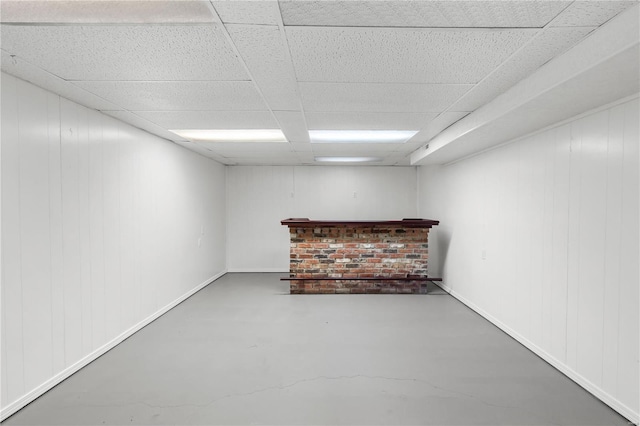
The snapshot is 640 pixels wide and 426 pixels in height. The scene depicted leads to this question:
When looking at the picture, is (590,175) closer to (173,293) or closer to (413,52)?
(413,52)

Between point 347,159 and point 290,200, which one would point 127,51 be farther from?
point 290,200

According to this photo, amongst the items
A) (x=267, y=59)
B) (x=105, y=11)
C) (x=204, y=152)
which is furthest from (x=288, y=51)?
(x=204, y=152)

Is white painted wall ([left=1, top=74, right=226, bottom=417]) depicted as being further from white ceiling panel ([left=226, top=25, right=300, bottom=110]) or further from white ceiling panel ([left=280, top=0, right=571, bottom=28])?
white ceiling panel ([left=280, top=0, right=571, bottom=28])

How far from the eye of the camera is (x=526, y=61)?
170 cm

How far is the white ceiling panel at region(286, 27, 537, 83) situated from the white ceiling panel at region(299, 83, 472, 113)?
111mm

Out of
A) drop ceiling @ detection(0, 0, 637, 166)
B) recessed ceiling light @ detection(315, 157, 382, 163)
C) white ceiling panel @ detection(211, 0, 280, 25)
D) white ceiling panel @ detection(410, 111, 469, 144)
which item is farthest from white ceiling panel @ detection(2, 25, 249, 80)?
recessed ceiling light @ detection(315, 157, 382, 163)

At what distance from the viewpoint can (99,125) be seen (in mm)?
2611

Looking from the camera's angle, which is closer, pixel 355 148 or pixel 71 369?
pixel 71 369

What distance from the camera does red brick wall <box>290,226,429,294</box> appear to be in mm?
4590

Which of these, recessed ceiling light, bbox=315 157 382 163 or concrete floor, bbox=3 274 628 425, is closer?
concrete floor, bbox=3 274 628 425

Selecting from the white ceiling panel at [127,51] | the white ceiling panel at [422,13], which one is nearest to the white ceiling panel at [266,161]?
the white ceiling panel at [127,51]

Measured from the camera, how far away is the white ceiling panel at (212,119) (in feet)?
8.84

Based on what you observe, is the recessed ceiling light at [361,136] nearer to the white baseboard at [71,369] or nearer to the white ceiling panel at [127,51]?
the white ceiling panel at [127,51]

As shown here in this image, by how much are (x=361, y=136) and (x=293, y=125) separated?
3.39 feet
